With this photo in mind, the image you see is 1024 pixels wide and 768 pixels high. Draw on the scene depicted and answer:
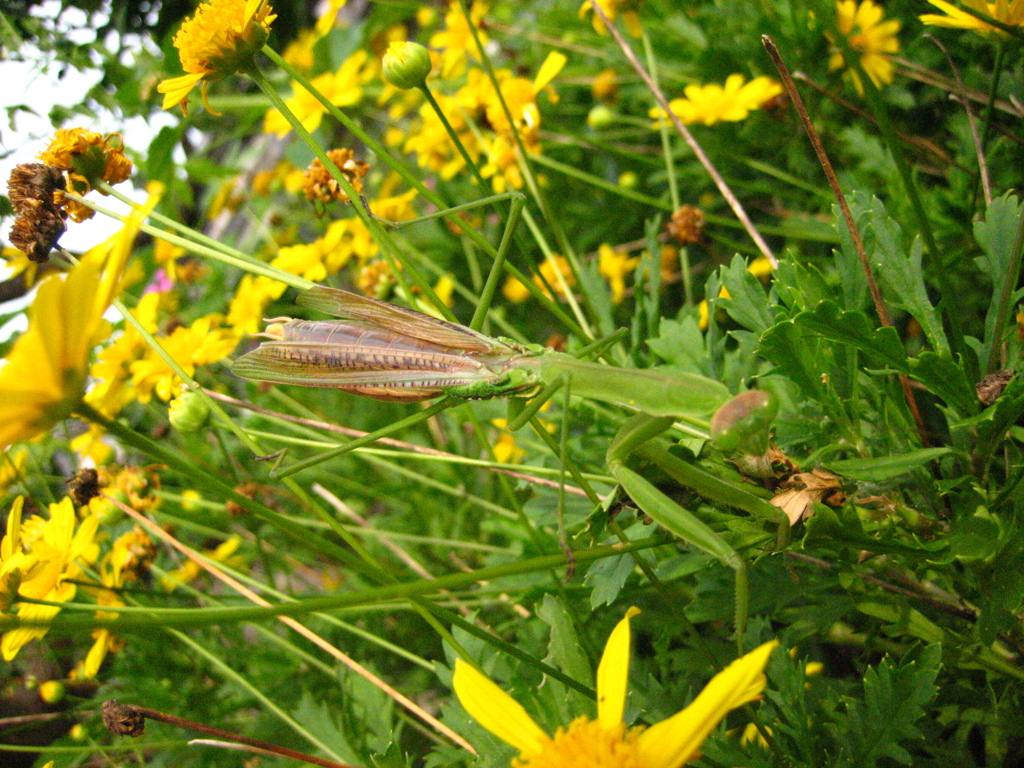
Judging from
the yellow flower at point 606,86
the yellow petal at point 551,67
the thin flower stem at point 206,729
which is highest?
the yellow petal at point 551,67

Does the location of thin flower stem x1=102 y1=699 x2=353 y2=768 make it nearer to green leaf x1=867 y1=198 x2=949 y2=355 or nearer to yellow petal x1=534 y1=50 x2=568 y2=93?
green leaf x1=867 y1=198 x2=949 y2=355

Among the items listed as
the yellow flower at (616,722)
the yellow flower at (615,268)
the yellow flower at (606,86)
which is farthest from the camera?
the yellow flower at (606,86)

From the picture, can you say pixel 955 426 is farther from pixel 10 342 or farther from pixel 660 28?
pixel 10 342

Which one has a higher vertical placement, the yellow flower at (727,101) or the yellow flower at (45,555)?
the yellow flower at (727,101)

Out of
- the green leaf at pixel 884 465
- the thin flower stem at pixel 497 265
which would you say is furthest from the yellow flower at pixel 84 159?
the green leaf at pixel 884 465

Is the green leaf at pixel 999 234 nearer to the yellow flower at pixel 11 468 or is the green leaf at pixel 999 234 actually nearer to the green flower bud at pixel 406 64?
the green flower bud at pixel 406 64

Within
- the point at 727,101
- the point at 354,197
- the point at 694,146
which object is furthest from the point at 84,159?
the point at 727,101

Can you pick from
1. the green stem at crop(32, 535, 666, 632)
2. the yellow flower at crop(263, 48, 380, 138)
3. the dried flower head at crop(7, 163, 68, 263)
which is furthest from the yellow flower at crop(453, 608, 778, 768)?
the yellow flower at crop(263, 48, 380, 138)
